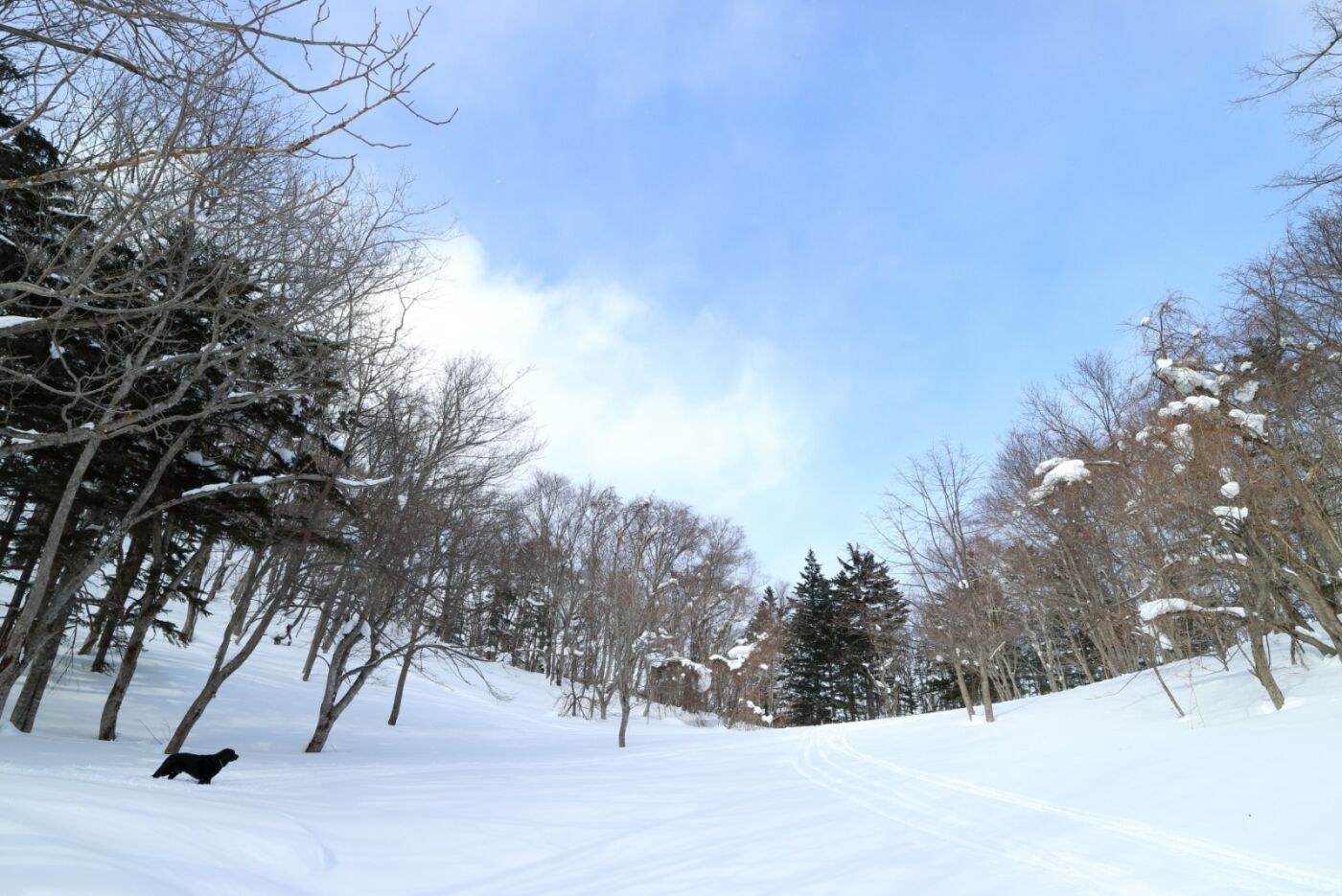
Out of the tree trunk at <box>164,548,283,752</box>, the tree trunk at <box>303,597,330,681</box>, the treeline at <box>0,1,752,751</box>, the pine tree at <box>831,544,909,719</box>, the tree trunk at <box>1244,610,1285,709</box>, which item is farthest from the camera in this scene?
the pine tree at <box>831,544,909,719</box>

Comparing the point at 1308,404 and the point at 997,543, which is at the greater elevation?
the point at 997,543

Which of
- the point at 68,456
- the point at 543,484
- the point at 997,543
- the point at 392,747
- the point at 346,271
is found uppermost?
the point at 543,484

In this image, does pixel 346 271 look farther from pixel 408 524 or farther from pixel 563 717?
pixel 563 717

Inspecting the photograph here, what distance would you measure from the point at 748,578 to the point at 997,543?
1945 cm

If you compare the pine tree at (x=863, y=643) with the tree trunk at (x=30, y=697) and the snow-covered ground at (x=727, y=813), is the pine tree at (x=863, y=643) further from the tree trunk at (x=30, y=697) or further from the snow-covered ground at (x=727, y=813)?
the tree trunk at (x=30, y=697)

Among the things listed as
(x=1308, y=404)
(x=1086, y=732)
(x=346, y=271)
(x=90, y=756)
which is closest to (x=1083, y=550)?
(x=1086, y=732)

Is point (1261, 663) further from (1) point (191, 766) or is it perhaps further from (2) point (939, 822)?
(1) point (191, 766)

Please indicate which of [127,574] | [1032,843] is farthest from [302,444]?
[1032,843]

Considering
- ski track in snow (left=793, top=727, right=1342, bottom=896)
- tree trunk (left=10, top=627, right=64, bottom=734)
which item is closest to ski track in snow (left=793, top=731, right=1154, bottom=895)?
ski track in snow (left=793, top=727, right=1342, bottom=896)

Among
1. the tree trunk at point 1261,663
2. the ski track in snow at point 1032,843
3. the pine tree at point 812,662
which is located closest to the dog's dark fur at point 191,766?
the ski track in snow at point 1032,843

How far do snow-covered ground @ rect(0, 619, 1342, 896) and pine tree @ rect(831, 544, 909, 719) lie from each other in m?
28.3

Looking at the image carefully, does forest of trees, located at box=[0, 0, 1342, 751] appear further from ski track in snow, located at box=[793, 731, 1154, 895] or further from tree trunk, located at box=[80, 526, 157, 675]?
ski track in snow, located at box=[793, 731, 1154, 895]

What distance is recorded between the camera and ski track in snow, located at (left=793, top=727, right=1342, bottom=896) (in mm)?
4801

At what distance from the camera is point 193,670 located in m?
18.2
